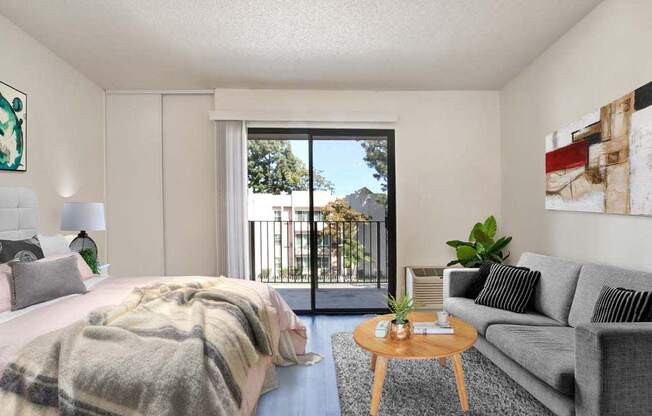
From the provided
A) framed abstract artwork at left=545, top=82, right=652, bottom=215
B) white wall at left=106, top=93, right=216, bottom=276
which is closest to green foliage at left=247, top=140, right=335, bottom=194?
white wall at left=106, top=93, right=216, bottom=276

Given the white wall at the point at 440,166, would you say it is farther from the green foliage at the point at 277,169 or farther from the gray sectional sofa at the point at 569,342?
the gray sectional sofa at the point at 569,342

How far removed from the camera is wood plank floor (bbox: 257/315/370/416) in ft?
7.55

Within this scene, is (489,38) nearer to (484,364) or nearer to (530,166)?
(530,166)

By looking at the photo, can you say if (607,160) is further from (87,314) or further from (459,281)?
(87,314)

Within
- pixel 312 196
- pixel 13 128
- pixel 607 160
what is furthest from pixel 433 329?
pixel 13 128

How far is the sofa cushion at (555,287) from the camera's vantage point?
2670 millimetres

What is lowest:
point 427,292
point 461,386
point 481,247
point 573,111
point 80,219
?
point 461,386

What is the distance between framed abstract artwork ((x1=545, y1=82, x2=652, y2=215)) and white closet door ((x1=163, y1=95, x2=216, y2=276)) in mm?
3583

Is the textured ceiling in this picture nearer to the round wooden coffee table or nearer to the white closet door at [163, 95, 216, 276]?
the white closet door at [163, 95, 216, 276]

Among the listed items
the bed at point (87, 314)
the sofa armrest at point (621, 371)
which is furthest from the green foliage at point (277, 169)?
the sofa armrest at point (621, 371)

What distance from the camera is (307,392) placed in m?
2.53

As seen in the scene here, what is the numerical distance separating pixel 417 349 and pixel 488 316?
2.83 ft

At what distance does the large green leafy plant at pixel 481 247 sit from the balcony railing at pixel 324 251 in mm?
978

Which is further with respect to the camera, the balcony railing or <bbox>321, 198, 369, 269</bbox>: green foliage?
the balcony railing
